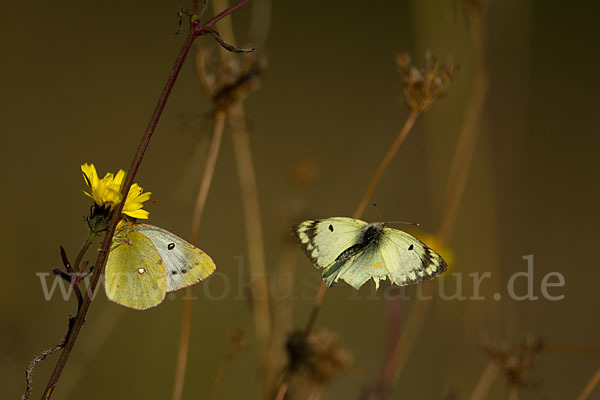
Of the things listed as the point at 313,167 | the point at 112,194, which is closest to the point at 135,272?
the point at 112,194

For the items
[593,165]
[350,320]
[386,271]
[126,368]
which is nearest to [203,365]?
[126,368]

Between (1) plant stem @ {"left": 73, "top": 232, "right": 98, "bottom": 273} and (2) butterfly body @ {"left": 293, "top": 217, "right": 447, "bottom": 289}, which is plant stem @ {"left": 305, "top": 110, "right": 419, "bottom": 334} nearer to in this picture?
(2) butterfly body @ {"left": 293, "top": 217, "right": 447, "bottom": 289}

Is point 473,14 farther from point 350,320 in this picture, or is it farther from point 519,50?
point 350,320

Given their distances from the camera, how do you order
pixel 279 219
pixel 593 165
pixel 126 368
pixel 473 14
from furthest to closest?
1. pixel 593 165
2. pixel 126 368
3. pixel 279 219
4. pixel 473 14

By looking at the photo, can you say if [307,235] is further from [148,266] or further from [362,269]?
[148,266]

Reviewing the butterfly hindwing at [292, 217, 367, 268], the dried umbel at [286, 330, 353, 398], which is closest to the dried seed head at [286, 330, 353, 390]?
the dried umbel at [286, 330, 353, 398]

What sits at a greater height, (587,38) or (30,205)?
(587,38)
